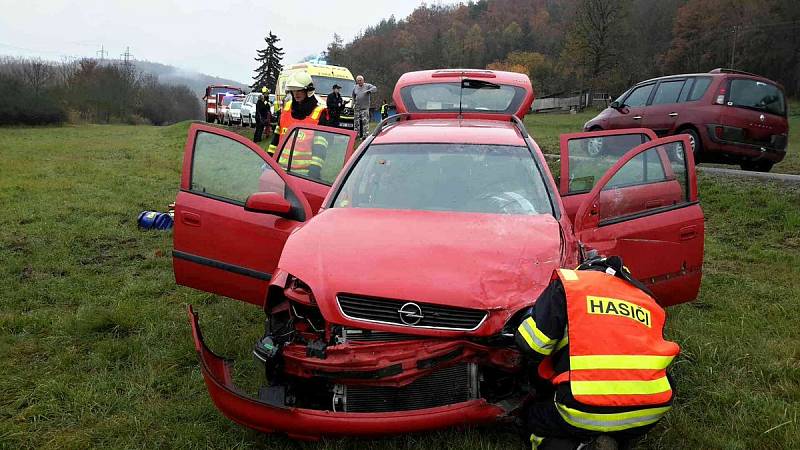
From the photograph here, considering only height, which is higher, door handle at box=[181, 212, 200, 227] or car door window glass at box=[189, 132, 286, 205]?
car door window glass at box=[189, 132, 286, 205]

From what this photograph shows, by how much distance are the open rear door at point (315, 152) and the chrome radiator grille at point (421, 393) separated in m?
2.53

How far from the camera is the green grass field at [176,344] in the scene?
10.2 feet

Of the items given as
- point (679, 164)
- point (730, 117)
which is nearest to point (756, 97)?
point (730, 117)

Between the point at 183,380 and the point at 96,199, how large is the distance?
289 inches

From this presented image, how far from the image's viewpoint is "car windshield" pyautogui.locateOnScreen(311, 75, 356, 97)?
65.9 ft

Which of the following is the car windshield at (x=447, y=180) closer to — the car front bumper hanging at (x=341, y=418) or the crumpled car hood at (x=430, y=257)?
A: the crumpled car hood at (x=430, y=257)

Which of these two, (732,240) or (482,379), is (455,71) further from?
(482,379)

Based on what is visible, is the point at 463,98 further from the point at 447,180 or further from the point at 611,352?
the point at 611,352

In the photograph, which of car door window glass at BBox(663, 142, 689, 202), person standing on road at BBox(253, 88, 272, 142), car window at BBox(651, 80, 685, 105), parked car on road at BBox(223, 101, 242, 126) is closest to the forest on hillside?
parked car on road at BBox(223, 101, 242, 126)

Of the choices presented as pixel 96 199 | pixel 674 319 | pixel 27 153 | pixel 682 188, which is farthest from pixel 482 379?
pixel 27 153

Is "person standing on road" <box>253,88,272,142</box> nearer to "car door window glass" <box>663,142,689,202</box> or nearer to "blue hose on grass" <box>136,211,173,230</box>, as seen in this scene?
"blue hose on grass" <box>136,211,173,230</box>

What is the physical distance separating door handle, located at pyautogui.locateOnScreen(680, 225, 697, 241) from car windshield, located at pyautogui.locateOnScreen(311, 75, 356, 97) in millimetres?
16794

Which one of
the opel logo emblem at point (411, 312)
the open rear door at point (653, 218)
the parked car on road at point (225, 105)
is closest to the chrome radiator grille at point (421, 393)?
the opel logo emblem at point (411, 312)

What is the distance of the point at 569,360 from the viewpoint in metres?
2.34
